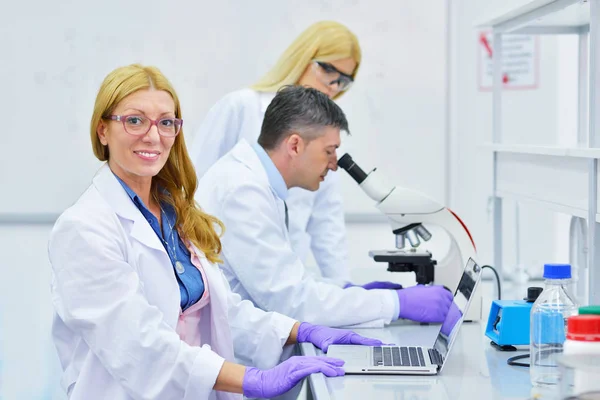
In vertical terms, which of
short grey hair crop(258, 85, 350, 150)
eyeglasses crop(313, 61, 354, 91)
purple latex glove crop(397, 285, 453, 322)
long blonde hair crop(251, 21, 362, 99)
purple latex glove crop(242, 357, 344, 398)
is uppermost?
long blonde hair crop(251, 21, 362, 99)

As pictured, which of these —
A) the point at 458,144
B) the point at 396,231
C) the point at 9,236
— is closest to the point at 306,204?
the point at 396,231

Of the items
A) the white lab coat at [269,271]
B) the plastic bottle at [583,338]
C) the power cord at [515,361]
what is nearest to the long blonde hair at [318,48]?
the white lab coat at [269,271]

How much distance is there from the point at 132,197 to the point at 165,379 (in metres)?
0.40

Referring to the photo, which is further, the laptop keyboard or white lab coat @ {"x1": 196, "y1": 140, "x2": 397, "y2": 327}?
white lab coat @ {"x1": 196, "y1": 140, "x2": 397, "y2": 327}

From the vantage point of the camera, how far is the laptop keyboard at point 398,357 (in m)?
1.59

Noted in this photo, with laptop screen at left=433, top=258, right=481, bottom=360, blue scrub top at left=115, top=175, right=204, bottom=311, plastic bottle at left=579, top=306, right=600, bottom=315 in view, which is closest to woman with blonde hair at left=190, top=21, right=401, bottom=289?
laptop screen at left=433, top=258, right=481, bottom=360

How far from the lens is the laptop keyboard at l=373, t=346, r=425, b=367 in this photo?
62.7 inches

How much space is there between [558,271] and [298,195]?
1539 mm

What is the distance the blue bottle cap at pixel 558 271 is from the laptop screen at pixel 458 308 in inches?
9.8

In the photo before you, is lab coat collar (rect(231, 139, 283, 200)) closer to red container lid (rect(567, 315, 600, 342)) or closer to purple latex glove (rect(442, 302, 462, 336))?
purple latex glove (rect(442, 302, 462, 336))

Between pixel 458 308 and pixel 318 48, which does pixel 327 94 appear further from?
pixel 458 308

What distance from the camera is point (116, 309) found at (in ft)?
4.83

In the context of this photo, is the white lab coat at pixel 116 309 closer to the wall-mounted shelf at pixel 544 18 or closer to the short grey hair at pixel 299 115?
the short grey hair at pixel 299 115

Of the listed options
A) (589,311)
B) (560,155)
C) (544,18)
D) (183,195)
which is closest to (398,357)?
(589,311)
